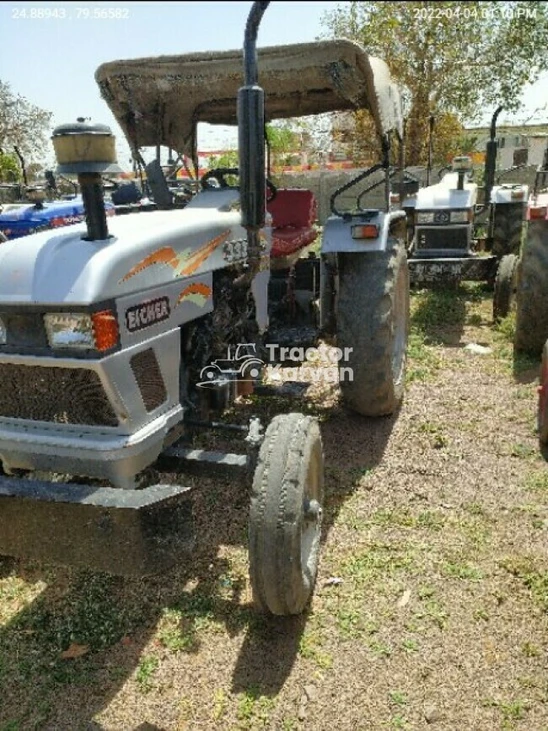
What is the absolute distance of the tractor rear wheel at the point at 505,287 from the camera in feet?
19.7

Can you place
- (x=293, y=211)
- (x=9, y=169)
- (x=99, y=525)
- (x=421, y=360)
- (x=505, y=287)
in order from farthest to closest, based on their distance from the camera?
(x=9, y=169)
(x=505, y=287)
(x=421, y=360)
(x=293, y=211)
(x=99, y=525)

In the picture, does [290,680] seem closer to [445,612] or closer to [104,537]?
[445,612]

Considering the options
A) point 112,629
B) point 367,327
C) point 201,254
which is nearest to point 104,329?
point 201,254

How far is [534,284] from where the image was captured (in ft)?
15.4

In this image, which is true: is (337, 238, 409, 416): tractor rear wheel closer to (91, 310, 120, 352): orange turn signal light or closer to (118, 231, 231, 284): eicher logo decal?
(118, 231, 231, 284): eicher logo decal

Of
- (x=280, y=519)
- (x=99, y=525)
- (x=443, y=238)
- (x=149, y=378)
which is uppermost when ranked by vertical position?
(x=149, y=378)

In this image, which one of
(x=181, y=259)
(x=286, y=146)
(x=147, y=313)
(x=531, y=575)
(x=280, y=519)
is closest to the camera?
(x=280, y=519)

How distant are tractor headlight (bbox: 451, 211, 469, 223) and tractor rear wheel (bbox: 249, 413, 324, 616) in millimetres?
5074

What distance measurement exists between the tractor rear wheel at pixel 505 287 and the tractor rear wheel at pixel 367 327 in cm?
265

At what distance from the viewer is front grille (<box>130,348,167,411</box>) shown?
7.58 ft

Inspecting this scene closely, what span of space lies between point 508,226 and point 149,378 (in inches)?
237

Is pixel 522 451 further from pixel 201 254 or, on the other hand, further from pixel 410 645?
pixel 201 254

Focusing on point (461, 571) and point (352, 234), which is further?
point (352, 234)

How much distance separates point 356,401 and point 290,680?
1792 millimetres
